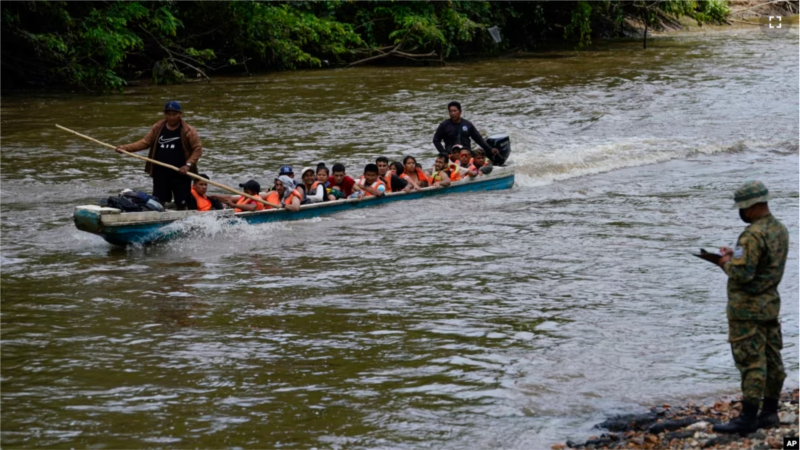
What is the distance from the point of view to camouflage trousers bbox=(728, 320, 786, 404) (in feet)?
21.4

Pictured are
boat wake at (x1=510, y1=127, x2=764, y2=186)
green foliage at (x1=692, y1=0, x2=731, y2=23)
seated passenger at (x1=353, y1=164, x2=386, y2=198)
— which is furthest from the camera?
green foliage at (x1=692, y1=0, x2=731, y2=23)

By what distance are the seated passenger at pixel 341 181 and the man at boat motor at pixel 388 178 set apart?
509 mm

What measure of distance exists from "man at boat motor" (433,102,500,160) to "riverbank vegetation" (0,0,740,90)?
1093cm

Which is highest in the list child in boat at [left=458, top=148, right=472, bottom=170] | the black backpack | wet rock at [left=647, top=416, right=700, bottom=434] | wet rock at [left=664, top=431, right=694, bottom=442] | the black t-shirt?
the black t-shirt

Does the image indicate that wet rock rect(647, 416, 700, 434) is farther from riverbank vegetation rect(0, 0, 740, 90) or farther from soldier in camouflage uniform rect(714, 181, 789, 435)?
riverbank vegetation rect(0, 0, 740, 90)

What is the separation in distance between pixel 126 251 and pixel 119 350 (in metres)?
3.81

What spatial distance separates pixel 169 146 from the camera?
12602mm

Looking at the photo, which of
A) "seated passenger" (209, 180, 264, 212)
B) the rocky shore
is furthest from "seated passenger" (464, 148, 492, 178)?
the rocky shore

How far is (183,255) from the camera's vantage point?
12.3 meters

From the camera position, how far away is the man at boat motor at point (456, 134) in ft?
54.9

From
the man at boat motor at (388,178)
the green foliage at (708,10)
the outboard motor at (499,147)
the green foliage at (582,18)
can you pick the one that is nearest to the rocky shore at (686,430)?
the man at boat motor at (388,178)

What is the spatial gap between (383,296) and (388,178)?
4.66m

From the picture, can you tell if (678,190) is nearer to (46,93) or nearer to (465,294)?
(465,294)

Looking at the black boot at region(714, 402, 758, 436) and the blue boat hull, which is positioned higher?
the blue boat hull
